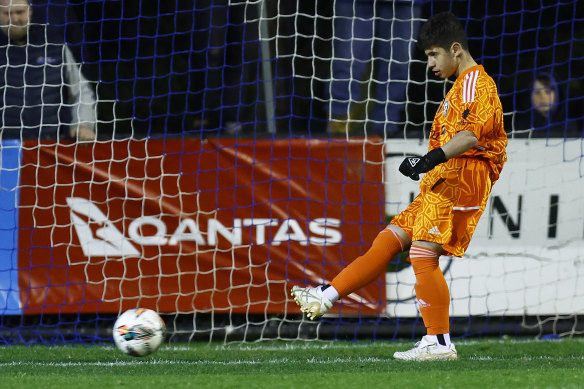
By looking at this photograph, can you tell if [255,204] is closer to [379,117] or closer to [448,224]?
[379,117]

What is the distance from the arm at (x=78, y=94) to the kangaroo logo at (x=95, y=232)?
1.95ft

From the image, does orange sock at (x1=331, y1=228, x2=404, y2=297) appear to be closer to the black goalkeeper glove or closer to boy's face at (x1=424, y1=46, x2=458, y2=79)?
the black goalkeeper glove

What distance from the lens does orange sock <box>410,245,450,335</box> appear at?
5.21 metres

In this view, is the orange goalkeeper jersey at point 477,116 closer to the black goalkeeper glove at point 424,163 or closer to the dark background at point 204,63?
the black goalkeeper glove at point 424,163

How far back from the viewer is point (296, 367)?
5180mm

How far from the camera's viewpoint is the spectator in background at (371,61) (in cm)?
716

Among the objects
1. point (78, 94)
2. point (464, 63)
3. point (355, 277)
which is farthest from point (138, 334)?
point (78, 94)

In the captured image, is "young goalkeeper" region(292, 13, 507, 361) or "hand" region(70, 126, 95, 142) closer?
"young goalkeeper" region(292, 13, 507, 361)

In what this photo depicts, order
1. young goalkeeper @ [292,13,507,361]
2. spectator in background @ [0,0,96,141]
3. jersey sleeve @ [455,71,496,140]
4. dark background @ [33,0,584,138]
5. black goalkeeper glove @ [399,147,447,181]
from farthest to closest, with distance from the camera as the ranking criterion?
dark background @ [33,0,584,138] < spectator in background @ [0,0,96,141] < young goalkeeper @ [292,13,507,361] < jersey sleeve @ [455,71,496,140] < black goalkeeper glove @ [399,147,447,181]

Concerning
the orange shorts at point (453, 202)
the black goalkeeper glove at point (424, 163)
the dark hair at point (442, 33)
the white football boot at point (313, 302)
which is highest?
the dark hair at point (442, 33)

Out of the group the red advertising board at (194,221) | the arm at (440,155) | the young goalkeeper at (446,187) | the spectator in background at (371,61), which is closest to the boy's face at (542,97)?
the spectator in background at (371,61)

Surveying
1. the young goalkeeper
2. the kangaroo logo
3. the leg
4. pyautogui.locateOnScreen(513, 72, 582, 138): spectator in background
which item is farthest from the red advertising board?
the young goalkeeper

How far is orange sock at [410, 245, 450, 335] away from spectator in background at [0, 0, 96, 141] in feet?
9.31

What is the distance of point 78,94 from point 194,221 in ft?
4.12
